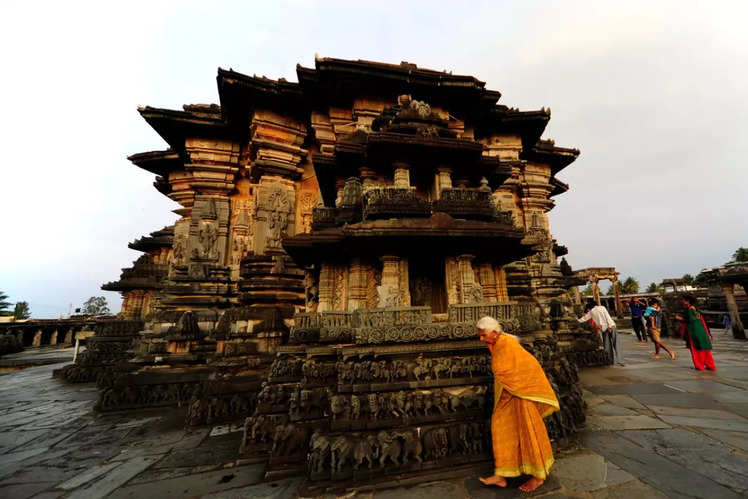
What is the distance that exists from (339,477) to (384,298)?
1891mm

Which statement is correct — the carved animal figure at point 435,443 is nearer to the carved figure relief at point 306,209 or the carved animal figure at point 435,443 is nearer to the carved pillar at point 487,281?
the carved pillar at point 487,281

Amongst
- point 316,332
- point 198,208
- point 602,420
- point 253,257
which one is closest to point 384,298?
point 316,332

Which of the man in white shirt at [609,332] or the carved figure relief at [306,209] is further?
the carved figure relief at [306,209]

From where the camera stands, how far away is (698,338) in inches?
244

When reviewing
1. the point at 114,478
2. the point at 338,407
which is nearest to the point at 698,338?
the point at 338,407

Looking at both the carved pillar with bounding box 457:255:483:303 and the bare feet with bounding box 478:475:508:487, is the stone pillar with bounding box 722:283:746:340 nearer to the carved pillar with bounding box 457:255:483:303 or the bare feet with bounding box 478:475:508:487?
the carved pillar with bounding box 457:255:483:303

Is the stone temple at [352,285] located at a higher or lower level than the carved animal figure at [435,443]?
higher

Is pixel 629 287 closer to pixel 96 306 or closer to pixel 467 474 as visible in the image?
pixel 467 474

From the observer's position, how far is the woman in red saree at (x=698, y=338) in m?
6.11

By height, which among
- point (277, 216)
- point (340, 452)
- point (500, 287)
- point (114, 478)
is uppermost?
point (277, 216)

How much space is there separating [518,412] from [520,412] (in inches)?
0.9

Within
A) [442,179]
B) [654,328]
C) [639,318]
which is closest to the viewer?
[442,179]

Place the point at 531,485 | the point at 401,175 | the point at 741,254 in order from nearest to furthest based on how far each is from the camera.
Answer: the point at 531,485 → the point at 401,175 → the point at 741,254

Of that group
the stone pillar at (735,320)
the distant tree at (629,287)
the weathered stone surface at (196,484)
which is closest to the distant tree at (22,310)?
the weathered stone surface at (196,484)
